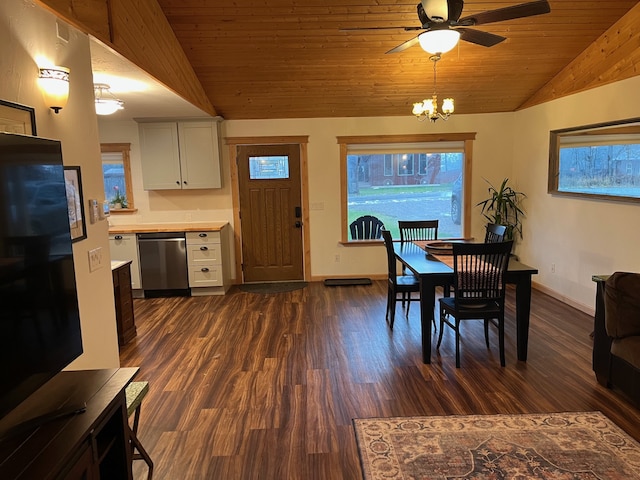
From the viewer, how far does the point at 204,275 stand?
578 centimetres

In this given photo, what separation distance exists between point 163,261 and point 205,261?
1.74 feet

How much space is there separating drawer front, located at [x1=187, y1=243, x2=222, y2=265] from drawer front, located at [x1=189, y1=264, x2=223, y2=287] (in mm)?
65

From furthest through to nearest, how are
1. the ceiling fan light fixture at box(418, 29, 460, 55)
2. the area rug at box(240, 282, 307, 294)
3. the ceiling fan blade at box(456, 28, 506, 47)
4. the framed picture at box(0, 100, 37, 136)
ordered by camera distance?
the area rug at box(240, 282, 307, 294) < the ceiling fan blade at box(456, 28, 506, 47) < the ceiling fan light fixture at box(418, 29, 460, 55) < the framed picture at box(0, 100, 37, 136)

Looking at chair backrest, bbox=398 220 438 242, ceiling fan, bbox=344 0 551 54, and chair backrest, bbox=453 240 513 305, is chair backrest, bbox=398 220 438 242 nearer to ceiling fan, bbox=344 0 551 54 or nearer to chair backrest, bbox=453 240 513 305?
chair backrest, bbox=453 240 513 305

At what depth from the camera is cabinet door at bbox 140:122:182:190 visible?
5824mm

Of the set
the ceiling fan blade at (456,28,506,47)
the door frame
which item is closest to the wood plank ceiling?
the door frame

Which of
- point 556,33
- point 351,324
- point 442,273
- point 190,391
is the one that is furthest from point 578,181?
point 190,391

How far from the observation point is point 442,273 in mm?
3441

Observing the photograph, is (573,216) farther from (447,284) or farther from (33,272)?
(33,272)

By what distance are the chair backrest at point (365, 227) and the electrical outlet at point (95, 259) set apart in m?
4.26

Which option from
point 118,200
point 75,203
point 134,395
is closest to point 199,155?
point 118,200

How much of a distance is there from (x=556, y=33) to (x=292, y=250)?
406 cm

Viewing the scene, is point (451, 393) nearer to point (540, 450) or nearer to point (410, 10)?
point (540, 450)

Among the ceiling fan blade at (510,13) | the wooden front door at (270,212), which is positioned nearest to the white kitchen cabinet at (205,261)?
the wooden front door at (270,212)
